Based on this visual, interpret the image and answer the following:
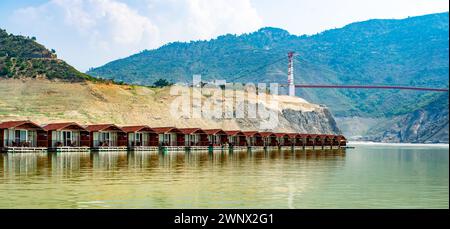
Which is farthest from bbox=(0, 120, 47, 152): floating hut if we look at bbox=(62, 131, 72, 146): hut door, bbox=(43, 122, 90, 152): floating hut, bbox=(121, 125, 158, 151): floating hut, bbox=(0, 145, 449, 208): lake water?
bbox=(0, 145, 449, 208): lake water

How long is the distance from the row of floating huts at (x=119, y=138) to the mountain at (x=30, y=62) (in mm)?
37992

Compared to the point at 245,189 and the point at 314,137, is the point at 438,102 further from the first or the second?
the point at 245,189

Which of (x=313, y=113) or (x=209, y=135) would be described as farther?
(x=313, y=113)

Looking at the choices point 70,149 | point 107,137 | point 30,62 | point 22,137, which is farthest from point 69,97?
point 22,137

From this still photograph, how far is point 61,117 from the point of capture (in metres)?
91.0

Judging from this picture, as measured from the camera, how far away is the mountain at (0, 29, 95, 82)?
109 meters

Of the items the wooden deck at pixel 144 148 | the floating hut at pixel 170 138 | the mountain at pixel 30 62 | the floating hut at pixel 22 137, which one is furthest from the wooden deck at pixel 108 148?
the mountain at pixel 30 62

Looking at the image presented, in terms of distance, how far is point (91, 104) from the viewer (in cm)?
10181

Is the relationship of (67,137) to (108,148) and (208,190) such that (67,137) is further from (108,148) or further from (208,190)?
(208,190)

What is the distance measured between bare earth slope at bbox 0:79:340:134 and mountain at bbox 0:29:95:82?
267 centimetres

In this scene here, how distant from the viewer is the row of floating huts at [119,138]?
59.8 meters
